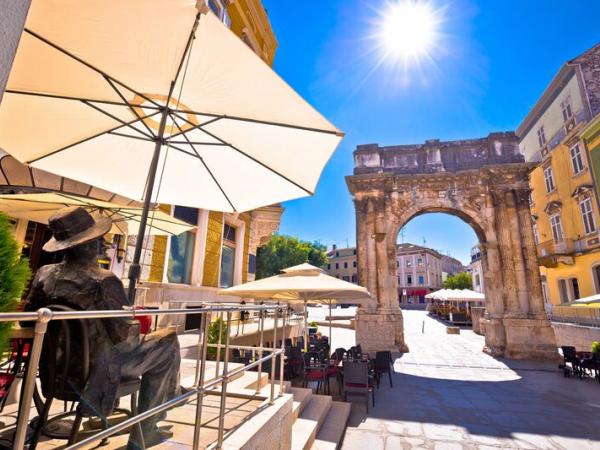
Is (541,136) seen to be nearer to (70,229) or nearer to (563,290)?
(563,290)

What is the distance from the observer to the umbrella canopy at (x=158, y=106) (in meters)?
2.38

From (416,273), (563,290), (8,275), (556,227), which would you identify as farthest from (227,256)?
(416,273)

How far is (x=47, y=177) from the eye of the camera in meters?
6.31

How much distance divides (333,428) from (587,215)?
22.0m

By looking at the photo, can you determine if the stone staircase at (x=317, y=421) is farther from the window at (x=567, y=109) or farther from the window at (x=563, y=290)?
the window at (x=567, y=109)

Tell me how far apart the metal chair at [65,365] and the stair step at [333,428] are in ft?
12.6

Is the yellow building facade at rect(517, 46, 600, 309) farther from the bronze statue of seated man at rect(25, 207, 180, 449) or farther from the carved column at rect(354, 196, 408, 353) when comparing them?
the bronze statue of seated man at rect(25, 207, 180, 449)

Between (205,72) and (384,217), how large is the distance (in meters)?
12.5

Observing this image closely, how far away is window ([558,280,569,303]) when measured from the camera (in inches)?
806

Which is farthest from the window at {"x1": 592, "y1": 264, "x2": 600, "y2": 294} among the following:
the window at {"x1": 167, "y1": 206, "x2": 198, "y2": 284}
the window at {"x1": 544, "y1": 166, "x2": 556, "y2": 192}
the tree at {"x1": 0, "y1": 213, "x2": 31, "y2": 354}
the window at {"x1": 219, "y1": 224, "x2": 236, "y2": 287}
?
the tree at {"x1": 0, "y1": 213, "x2": 31, "y2": 354}

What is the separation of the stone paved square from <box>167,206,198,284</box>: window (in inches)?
295

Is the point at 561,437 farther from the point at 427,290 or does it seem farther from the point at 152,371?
the point at 427,290

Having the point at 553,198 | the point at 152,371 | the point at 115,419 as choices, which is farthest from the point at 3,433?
the point at 553,198

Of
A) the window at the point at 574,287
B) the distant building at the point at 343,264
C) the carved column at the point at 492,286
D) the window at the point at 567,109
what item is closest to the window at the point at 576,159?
the window at the point at 567,109
